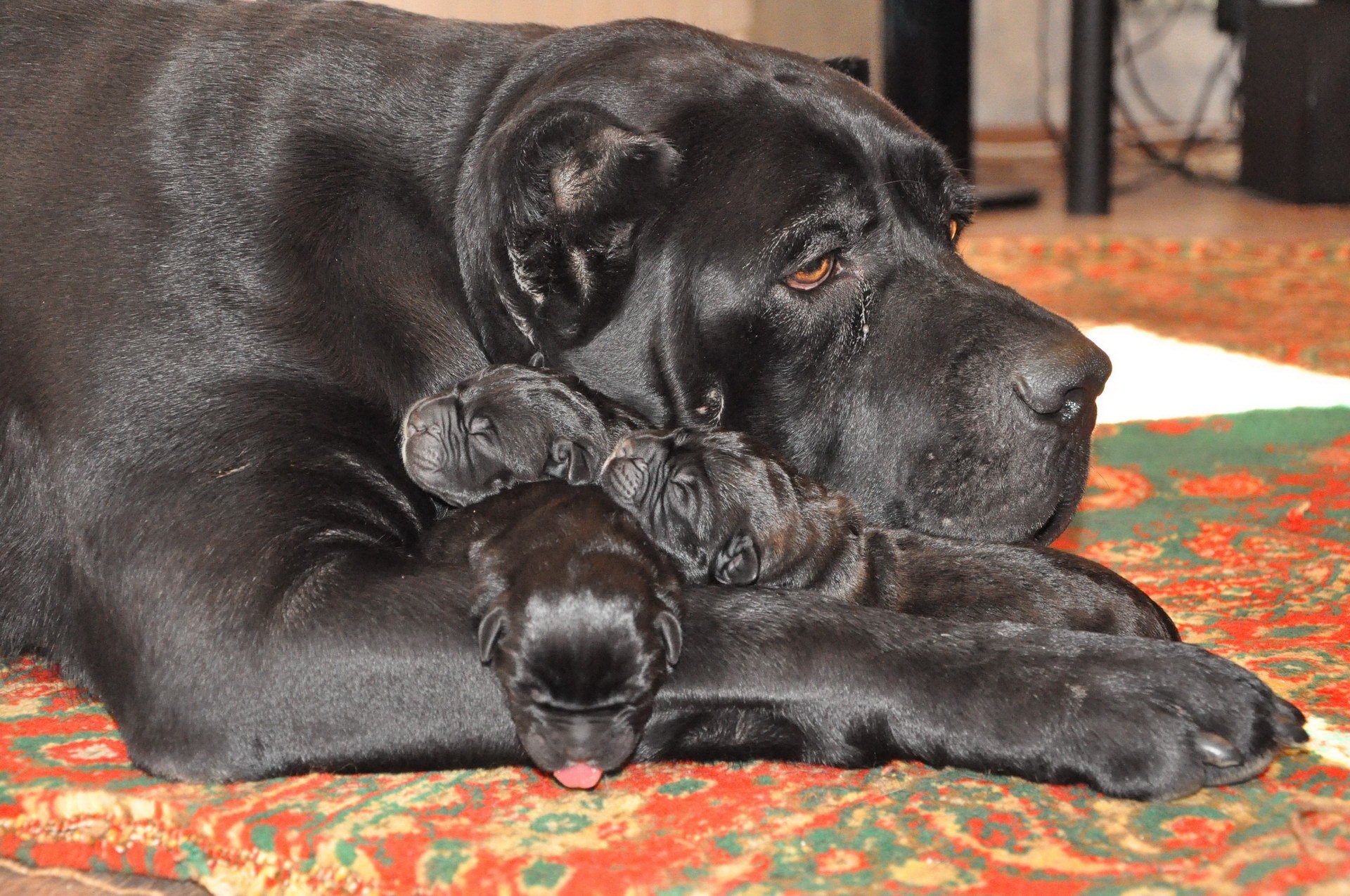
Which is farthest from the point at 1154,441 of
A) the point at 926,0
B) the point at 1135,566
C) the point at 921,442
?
the point at 926,0

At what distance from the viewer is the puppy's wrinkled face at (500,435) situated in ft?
6.45

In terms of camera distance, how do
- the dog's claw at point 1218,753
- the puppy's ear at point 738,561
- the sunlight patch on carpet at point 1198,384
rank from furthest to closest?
1. the sunlight patch on carpet at point 1198,384
2. the puppy's ear at point 738,561
3. the dog's claw at point 1218,753

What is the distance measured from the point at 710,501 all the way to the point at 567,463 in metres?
0.23

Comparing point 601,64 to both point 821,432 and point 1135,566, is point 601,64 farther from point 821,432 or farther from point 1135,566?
point 1135,566

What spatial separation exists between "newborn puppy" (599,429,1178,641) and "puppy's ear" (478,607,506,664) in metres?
0.35

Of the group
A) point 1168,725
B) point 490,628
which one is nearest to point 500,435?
point 490,628

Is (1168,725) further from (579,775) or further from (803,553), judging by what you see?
(579,775)

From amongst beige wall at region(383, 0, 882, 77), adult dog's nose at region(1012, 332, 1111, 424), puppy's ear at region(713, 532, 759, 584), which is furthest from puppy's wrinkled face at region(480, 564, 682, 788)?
beige wall at region(383, 0, 882, 77)

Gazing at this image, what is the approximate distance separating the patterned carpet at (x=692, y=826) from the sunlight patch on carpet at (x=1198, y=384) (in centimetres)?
161

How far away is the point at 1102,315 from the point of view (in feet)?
16.5

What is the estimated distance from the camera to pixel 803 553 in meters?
1.96

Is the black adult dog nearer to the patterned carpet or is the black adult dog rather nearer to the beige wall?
the patterned carpet

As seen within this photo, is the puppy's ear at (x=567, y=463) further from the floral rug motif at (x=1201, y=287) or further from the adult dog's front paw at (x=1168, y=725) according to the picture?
the floral rug motif at (x=1201, y=287)

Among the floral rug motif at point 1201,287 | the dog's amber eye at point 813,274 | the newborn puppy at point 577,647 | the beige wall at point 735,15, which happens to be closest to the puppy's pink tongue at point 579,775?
the newborn puppy at point 577,647
